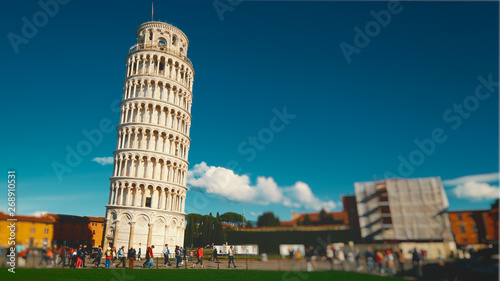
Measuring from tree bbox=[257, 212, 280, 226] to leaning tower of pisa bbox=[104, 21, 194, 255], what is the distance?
54102 mm

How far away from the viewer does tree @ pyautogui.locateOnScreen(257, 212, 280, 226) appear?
3855mm

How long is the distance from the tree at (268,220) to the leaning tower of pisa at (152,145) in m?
54.1

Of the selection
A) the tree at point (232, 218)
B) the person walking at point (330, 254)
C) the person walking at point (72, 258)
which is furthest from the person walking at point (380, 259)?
the person walking at point (72, 258)

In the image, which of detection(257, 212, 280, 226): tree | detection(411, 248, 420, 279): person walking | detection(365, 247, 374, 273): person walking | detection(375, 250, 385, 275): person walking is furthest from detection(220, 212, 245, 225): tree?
detection(411, 248, 420, 279): person walking

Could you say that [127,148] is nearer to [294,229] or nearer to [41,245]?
[41,245]

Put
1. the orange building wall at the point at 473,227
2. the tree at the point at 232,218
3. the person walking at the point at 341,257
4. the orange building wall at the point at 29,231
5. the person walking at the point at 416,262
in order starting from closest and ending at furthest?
the orange building wall at the point at 473,227 → the person walking at the point at 416,262 → the person walking at the point at 341,257 → the tree at the point at 232,218 → the orange building wall at the point at 29,231

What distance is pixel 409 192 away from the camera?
3.28 m

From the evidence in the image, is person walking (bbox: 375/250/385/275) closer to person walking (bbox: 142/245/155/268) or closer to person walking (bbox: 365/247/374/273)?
person walking (bbox: 365/247/374/273)

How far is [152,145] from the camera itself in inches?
2272

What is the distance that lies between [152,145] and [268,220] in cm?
5784

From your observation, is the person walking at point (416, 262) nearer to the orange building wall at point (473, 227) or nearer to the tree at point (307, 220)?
the orange building wall at point (473, 227)

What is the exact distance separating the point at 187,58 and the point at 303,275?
69.9 m

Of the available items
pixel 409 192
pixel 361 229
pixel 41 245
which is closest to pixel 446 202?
pixel 409 192

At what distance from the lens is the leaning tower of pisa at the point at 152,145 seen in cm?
5234
